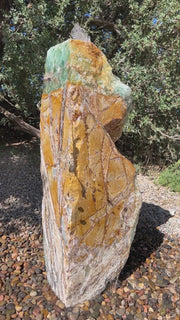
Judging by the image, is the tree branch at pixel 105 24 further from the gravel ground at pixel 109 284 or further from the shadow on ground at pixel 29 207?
the gravel ground at pixel 109 284

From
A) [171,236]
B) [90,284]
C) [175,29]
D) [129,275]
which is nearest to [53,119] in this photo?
[90,284]

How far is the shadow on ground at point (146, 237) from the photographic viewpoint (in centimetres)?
268

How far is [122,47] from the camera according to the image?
5.00m

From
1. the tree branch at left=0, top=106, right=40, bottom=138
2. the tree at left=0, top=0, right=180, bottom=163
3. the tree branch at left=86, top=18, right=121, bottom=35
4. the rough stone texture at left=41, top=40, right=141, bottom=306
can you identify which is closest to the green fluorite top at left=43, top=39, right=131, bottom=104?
the rough stone texture at left=41, top=40, right=141, bottom=306

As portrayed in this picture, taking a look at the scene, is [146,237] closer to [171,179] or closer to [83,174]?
[83,174]

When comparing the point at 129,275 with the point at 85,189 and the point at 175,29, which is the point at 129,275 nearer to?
the point at 85,189

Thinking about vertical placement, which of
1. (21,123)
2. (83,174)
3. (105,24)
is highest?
(105,24)

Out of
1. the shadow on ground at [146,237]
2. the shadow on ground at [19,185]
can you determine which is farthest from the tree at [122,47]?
the shadow on ground at [146,237]

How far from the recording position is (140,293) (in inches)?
92.5

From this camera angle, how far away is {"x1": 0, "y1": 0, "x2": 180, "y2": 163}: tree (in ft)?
14.6

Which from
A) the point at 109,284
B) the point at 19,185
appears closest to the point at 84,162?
the point at 109,284

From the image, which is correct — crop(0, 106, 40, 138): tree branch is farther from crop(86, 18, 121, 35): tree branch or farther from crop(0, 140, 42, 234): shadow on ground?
crop(86, 18, 121, 35): tree branch

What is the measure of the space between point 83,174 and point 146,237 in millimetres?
1625

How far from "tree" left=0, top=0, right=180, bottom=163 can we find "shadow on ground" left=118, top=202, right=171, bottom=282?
172 centimetres
